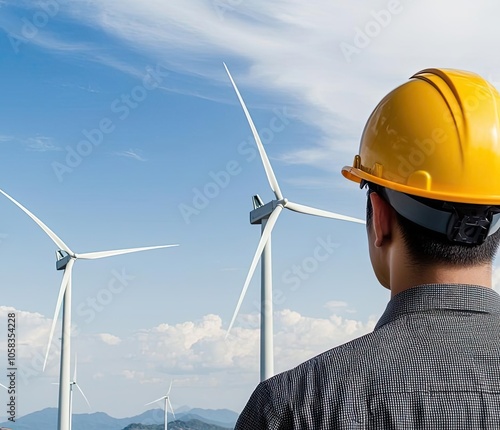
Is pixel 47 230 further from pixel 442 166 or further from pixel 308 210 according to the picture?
pixel 442 166

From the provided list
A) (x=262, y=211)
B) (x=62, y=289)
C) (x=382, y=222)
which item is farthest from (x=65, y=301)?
(x=382, y=222)

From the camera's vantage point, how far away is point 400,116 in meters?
2.88

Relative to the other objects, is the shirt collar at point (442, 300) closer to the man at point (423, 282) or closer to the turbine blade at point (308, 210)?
the man at point (423, 282)

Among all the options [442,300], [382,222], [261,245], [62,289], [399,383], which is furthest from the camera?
[62,289]

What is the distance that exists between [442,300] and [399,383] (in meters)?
0.34

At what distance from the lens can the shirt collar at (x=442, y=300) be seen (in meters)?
2.45

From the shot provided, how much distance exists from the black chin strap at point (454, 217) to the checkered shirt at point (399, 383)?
29cm

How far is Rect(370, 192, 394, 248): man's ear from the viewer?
274 centimetres

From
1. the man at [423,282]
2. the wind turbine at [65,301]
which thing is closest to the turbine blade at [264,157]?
the wind turbine at [65,301]

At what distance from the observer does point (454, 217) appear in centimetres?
265

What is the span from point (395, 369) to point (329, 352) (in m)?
0.22

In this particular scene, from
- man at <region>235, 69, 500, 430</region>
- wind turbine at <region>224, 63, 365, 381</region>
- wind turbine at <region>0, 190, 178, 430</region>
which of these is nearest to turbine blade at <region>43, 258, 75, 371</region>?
wind turbine at <region>0, 190, 178, 430</region>

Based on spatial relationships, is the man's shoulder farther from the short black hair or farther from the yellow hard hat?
the yellow hard hat

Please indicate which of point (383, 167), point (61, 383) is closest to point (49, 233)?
point (61, 383)
